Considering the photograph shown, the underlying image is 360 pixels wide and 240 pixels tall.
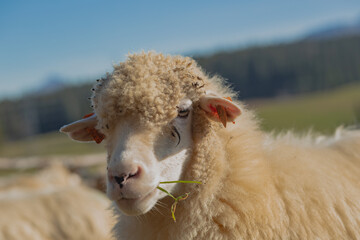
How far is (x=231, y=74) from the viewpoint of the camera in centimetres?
8831

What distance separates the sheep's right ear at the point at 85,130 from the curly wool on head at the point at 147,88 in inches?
7.8

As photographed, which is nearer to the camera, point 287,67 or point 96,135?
point 96,135

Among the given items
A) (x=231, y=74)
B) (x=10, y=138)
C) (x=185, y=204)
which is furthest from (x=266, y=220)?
(x=231, y=74)

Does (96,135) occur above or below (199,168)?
above

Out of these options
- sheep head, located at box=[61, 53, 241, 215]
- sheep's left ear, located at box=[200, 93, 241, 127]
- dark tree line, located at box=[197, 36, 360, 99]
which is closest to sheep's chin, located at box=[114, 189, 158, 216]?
sheep head, located at box=[61, 53, 241, 215]

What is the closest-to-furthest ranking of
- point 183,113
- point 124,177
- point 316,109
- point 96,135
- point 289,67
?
point 124,177 < point 183,113 < point 96,135 < point 316,109 < point 289,67

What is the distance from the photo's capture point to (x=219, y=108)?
3.06 metres

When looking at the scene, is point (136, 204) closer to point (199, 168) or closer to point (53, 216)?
point (199, 168)

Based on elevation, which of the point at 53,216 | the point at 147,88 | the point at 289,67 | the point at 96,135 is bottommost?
the point at 289,67

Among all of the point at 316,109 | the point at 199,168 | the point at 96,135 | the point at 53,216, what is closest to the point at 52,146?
the point at 316,109

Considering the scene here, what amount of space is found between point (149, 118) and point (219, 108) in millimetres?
564

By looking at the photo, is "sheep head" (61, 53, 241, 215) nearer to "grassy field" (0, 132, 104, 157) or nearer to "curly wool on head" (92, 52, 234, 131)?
"curly wool on head" (92, 52, 234, 131)

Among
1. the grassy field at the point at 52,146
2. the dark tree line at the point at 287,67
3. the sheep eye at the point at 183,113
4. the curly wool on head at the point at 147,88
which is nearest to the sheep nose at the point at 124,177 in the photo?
the curly wool on head at the point at 147,88

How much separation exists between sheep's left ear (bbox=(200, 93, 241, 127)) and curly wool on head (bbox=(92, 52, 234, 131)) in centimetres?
10
